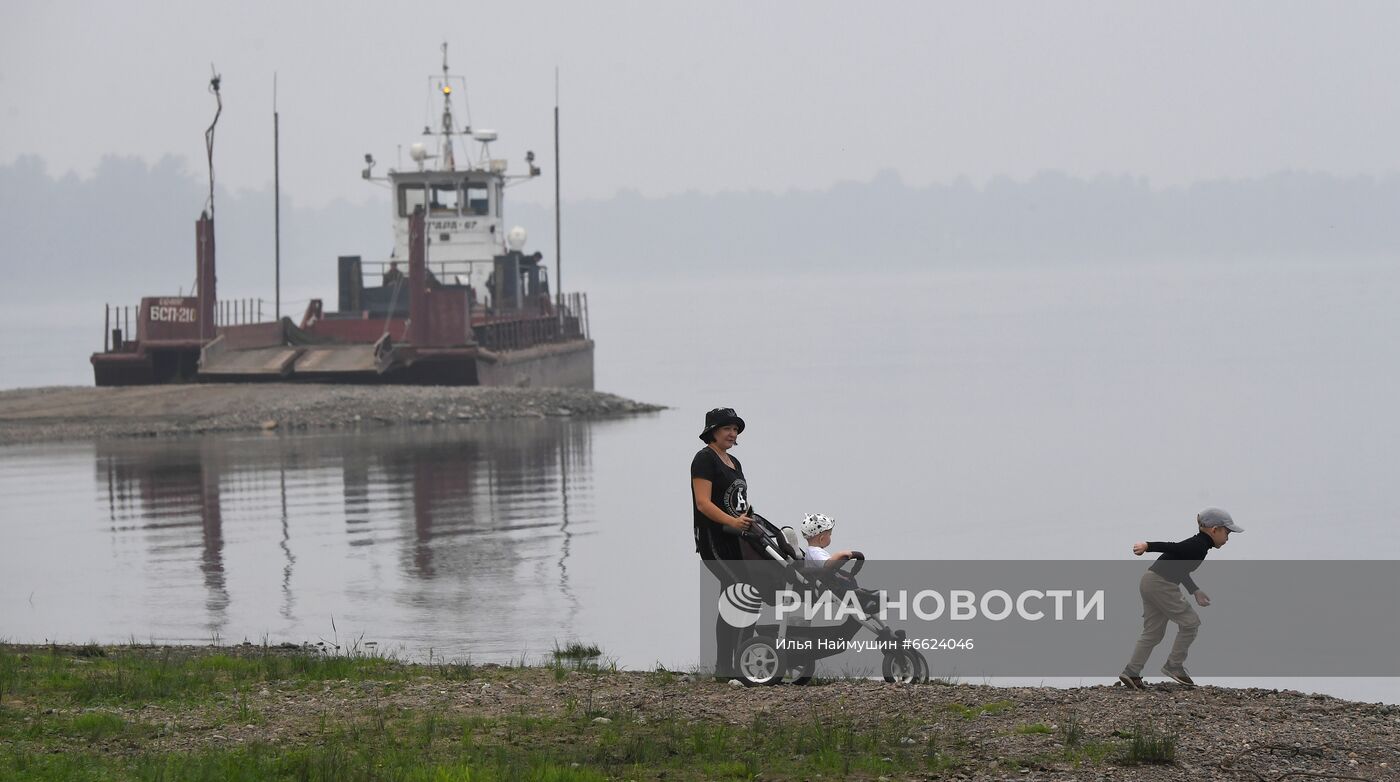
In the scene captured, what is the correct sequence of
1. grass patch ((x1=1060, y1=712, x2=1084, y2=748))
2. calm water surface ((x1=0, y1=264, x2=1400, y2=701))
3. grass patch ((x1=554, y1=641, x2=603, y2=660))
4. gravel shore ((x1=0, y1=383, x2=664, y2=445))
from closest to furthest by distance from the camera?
grass patch ((x1=1060, y1=712, x2=1084, y2=748))
grass patch ((x1=554, y1=641, x2=603, y2=660))
calm water surface ((x1=0, y1=264, x2=1400, y2=701))
gravel shore ((x1=0, y1=383, x2=664, y2=445))

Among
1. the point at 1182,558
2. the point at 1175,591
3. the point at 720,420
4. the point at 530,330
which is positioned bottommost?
the point at 1175,591

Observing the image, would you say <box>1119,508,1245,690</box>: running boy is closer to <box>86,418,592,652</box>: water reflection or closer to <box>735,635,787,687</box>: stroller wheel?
<box>735,635,787,687</box>: stroller wheel

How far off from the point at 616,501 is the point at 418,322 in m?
13.4

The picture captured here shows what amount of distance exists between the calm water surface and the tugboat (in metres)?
2.89

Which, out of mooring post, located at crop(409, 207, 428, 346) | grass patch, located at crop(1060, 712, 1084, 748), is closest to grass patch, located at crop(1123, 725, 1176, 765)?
grass patch, located at crop(1060, 712, 1084, 748)

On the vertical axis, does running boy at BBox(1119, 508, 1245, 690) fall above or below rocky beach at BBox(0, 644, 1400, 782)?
above

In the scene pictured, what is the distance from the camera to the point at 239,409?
3441 centimetres

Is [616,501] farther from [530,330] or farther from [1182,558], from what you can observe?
[530,330]

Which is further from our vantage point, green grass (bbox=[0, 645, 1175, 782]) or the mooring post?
the mooring post

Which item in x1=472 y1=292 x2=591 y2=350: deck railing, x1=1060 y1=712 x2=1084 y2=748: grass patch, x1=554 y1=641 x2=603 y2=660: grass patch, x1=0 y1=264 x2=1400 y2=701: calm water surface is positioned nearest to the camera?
x1=1060 y1=712 x2=1084 y2=748: grass patch

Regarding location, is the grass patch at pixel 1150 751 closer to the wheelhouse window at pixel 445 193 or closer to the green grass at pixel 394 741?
the green grass at pixel 394 741

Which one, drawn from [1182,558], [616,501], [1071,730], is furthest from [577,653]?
[616,501]

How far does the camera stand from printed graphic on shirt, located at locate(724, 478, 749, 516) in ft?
29.3

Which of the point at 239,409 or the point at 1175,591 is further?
the point at 239,409
